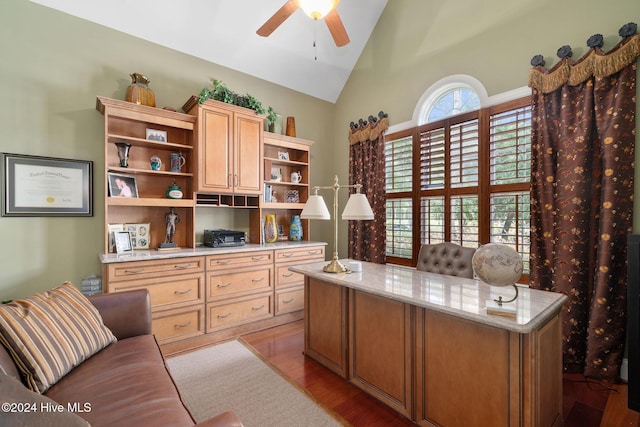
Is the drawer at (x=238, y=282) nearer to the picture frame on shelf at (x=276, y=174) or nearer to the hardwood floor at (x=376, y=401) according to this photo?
the hardwood floor at (x=376, y=401)

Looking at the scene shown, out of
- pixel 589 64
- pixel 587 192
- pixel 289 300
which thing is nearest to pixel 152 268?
pixel 289 300

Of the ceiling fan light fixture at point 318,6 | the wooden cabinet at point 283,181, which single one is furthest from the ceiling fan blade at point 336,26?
the wooden cabinet at point 283,181

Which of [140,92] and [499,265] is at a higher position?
[140,92]

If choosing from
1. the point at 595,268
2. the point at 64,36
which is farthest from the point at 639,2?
the point at 64,36

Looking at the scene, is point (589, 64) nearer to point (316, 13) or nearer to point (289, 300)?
point (316, 13)

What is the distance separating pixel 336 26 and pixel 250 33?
1610 millimetres

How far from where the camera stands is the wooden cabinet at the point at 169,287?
8.36 feet

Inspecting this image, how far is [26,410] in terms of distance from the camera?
75 centimetres

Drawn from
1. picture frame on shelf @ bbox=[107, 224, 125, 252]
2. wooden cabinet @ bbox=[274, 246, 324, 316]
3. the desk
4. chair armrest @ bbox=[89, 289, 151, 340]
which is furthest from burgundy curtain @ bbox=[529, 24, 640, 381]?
picture frame on shelf @ bbox=[107, 224, 125, 252]

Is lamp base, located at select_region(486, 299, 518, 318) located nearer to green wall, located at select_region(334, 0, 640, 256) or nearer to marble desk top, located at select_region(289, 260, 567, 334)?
marble desk top, located at select_region(289, 260, 567, 334)

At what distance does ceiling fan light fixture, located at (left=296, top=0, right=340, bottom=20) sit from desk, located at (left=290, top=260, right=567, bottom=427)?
197cm

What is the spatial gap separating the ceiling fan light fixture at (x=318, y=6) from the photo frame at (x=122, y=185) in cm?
238

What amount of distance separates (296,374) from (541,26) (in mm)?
3681

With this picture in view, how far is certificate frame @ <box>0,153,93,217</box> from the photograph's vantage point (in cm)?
253
